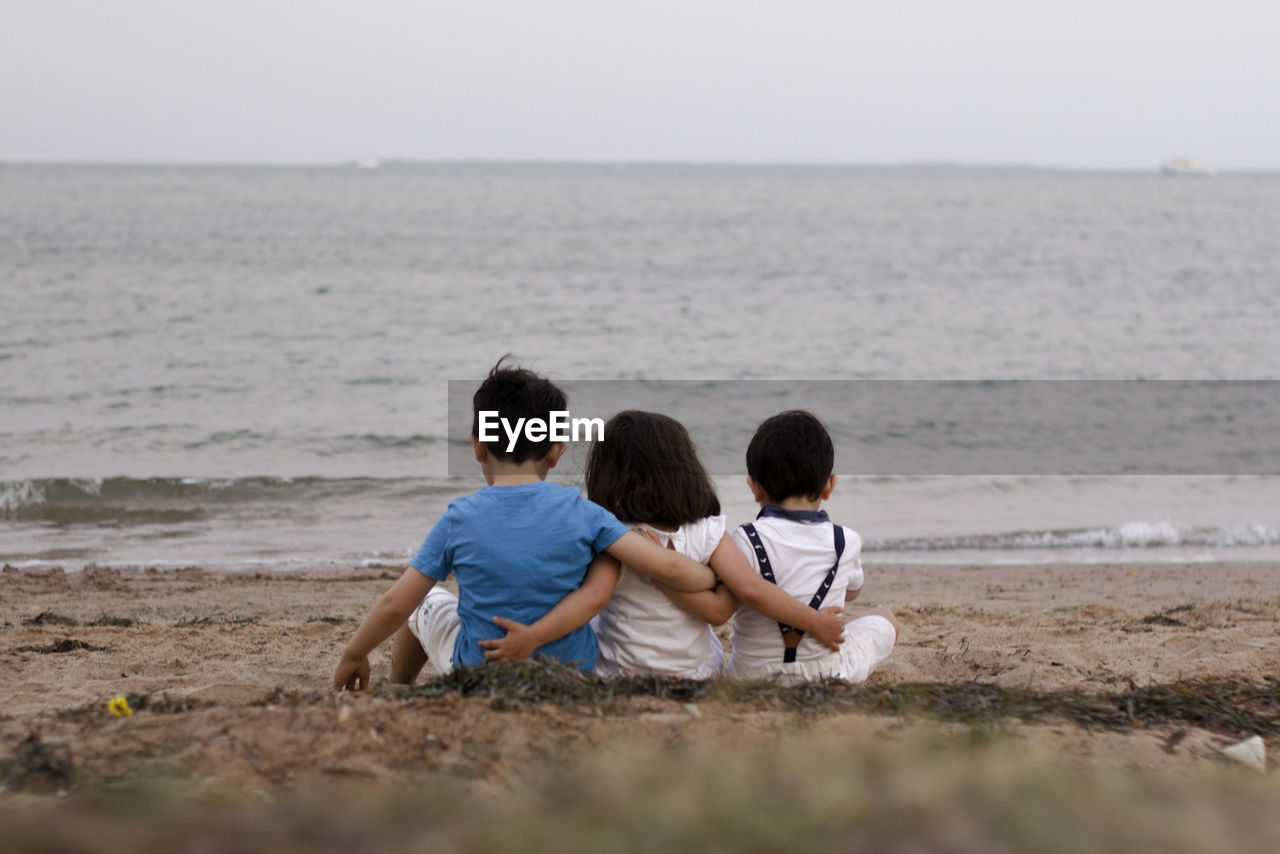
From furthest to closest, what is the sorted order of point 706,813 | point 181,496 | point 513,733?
point 181,496
point 513,733
point 706,813

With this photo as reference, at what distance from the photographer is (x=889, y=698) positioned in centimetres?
299

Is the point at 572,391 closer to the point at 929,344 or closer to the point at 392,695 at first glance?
the point at 929,344

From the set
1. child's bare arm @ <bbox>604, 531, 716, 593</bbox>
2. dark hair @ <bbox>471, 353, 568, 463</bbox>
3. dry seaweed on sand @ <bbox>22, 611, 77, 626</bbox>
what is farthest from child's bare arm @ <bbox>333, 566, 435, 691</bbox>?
dry seaweed on sand @ <bbox>22, 611, 77, 626</bbox>

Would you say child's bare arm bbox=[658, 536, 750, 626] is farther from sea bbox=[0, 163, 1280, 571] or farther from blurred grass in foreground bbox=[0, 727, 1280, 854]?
sea bbox=[0, 163, 1280, 571]

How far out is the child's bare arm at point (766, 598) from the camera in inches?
127

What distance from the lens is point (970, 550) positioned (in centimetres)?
870

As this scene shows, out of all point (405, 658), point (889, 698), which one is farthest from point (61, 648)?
point (889, 698)

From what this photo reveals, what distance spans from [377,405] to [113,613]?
798 cm

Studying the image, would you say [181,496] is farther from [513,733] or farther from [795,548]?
[513,733]

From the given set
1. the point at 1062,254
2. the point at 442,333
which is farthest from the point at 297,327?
the point at 1062,254

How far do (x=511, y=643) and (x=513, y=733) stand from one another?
0.62 metres

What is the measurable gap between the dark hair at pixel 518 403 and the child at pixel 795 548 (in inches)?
28.4

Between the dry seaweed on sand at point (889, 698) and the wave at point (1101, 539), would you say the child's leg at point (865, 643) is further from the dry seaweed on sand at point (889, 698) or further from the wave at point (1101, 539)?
the wave at point (1101, 539)

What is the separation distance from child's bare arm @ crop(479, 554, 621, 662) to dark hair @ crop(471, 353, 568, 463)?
1.34 ft
